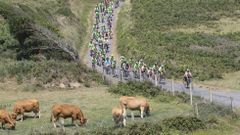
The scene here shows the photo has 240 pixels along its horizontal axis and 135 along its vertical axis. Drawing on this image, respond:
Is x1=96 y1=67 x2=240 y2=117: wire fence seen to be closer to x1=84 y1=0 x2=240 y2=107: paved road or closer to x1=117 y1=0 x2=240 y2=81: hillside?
x1=84 y1=0 x2=240 y2=107: paved road

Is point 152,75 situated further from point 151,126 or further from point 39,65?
point 151,126

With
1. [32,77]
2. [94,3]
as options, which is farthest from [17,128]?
[94,3]

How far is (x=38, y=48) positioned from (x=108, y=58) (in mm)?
6919

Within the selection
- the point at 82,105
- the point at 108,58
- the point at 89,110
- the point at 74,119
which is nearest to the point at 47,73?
the point at 108,58

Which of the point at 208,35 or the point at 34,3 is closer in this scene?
the point at 208,35

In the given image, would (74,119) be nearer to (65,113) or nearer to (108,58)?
(65,113)

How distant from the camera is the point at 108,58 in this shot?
182 ft

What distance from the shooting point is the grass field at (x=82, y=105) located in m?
31.5

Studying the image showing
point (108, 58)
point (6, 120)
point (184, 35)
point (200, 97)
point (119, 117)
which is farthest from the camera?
point (184, 35)

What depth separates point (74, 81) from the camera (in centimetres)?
4812

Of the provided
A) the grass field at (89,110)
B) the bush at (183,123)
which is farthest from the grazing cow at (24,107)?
the bush at (183,123)

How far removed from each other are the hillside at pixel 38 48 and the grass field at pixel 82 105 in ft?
6.53

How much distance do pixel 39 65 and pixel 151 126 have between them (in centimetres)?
2051

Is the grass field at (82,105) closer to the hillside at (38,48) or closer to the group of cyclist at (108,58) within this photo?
the hillside at (38,48)
